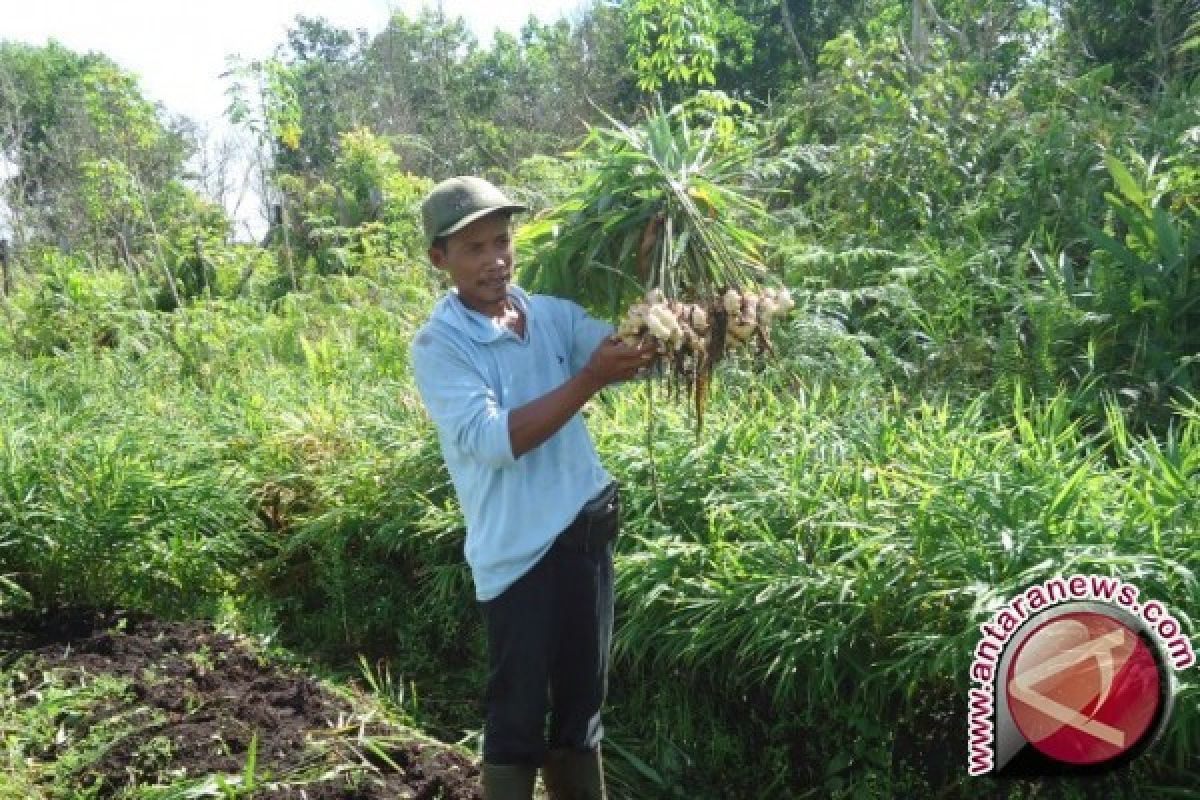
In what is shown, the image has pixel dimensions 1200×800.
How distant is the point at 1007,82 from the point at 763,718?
A: 8260mm

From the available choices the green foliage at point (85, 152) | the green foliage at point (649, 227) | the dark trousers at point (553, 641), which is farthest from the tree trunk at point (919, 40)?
the dark trousers at point (553, 641)

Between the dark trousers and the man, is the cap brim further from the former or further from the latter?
the dark trousers

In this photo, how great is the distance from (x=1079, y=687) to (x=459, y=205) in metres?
1.74

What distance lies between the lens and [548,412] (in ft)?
7.73

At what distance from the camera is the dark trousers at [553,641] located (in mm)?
2561

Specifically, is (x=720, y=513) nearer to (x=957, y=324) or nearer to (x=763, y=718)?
(x=763, y=718)

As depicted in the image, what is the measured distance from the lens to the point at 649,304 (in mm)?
2475

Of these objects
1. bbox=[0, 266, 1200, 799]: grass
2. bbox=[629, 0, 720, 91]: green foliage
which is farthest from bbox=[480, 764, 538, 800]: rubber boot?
bbox=[629, 0, 720, 91]: green foliage

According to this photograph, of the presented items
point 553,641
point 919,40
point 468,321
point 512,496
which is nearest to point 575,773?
point 553,641

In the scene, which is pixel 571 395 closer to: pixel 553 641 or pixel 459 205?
pixel 459 205

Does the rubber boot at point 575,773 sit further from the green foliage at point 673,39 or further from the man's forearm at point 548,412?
the green foliage at point 673,39

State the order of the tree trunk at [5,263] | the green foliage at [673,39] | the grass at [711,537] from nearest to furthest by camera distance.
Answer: the grass at [711,537] → the green foliage at [673,39] → the tree trunk at [5,263]

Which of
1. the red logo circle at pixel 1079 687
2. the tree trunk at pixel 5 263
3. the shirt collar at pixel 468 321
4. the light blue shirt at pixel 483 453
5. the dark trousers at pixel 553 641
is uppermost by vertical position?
the tree trunk at pixel 5 263

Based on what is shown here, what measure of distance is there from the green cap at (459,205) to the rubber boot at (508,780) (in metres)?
1.20
